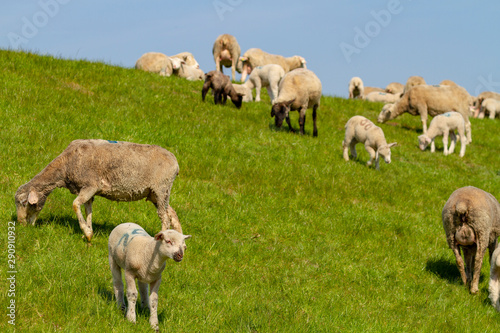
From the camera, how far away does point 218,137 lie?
1498cm

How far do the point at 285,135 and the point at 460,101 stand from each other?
10673mm

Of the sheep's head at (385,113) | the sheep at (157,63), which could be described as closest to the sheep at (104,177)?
the sheep's head at (385,113)

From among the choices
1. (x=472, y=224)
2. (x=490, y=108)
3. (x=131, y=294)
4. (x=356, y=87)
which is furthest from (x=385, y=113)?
(x=131, y=294)

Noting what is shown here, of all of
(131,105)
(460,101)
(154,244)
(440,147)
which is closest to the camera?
(154,244)

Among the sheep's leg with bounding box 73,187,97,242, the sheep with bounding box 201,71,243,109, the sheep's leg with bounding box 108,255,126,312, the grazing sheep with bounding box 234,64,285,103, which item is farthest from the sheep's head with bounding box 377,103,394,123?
the sheep's leg with bounding box 108,255,126,312

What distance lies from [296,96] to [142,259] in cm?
1308

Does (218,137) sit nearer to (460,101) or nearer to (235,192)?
(235,192)

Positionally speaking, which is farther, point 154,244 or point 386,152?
point 386,152

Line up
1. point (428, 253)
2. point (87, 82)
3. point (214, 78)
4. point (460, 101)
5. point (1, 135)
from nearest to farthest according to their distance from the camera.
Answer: point (428, 253) < point (1, 135) < point (87, 82) < point (214, 78) < point (460, 101)

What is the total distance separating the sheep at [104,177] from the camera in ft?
26.2

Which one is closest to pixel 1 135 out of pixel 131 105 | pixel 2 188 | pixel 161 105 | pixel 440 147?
pixel 2 188

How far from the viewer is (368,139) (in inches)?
615

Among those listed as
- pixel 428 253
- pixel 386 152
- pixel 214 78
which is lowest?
pixel 428 253

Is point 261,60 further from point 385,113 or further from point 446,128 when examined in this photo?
point 446,128
